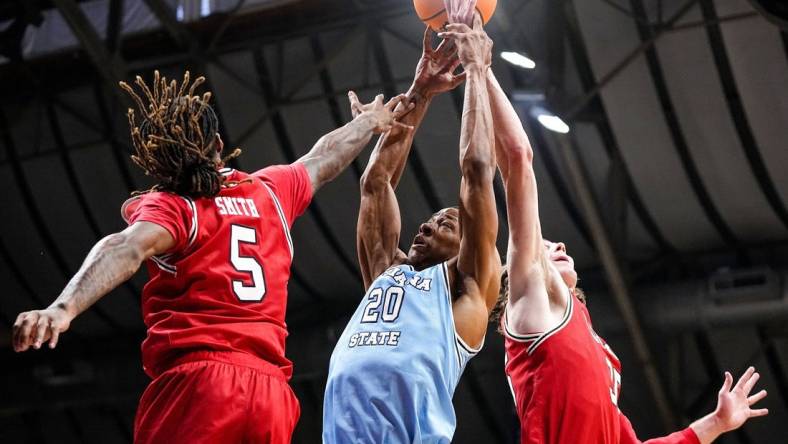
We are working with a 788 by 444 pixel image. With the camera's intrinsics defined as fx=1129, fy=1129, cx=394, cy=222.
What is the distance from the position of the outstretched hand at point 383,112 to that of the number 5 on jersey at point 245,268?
1.34 meters

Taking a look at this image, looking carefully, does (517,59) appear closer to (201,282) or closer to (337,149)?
(337,149)

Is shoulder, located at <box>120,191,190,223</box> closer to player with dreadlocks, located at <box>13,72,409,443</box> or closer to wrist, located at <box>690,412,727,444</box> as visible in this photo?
player with dreadlocks, located at <box>13,72,409,443</box>

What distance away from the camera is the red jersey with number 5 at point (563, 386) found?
213 inches

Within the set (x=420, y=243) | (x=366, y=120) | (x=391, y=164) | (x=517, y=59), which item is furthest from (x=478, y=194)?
(x=517, y=59)

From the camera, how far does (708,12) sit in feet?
45.2

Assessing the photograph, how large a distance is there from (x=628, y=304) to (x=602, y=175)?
6.04ft

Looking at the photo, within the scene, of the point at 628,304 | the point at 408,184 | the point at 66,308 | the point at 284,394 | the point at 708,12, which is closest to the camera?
the point at 66,308

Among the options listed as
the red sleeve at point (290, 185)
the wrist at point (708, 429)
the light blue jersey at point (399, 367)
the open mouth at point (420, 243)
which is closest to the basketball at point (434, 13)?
the open mouth at point (420, 243)

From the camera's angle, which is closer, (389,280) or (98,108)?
(389,280)

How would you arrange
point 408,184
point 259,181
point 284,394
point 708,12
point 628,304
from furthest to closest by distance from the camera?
point 408,184 → point 628,304 → point 708,12 → point 259,181 → point 284,394

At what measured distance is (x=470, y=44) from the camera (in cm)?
588

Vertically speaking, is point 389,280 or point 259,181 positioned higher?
point 259,181

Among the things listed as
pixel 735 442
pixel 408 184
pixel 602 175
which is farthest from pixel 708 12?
pixel 735 442

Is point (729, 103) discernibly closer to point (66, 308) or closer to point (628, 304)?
point (628, 304)
